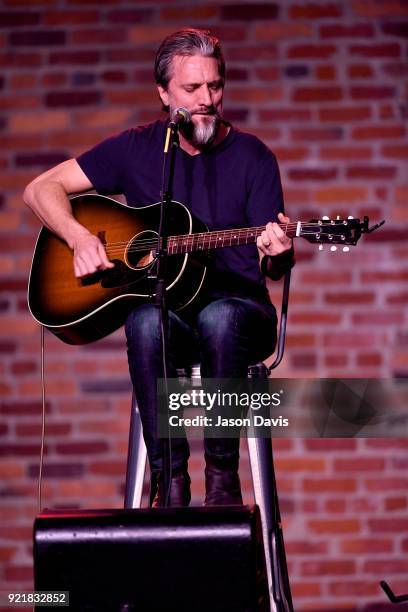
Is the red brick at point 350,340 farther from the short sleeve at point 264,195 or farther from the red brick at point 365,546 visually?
the short sleeve at point 264,195

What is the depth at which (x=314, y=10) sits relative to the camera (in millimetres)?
3195

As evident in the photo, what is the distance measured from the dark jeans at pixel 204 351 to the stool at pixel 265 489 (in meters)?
0.16

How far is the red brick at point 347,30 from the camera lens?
3.20 meters

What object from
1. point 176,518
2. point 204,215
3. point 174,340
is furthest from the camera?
point 204,215

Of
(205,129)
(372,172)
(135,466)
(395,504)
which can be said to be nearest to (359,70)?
(372,172)

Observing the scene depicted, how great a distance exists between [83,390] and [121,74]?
1.16m

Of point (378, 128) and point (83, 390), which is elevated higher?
point (378, 128)

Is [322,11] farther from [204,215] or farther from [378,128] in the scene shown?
[204,215]

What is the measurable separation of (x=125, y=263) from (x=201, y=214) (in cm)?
30

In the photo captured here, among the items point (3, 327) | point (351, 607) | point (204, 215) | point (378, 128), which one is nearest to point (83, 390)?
point (3, 327)

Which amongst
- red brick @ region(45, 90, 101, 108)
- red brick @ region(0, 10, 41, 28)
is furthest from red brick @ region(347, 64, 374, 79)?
red brick @ region(0, 10, 41, 28)

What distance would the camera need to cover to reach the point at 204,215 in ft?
8.27

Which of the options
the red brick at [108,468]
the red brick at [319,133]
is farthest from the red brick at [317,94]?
the red brick at [108,468]

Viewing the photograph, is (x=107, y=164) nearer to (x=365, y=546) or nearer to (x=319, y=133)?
(x=319, y=133)
